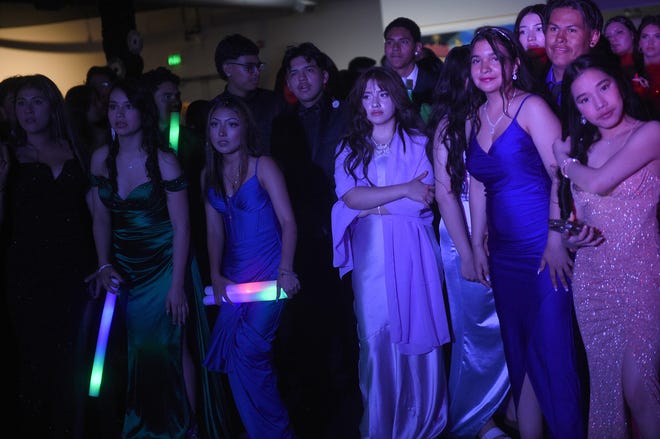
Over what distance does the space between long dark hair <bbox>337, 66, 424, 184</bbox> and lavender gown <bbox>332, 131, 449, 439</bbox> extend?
0.05 metres

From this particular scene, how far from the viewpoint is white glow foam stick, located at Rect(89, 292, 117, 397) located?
3.33m

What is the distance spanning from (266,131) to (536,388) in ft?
7.64

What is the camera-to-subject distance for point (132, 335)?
3.40 m

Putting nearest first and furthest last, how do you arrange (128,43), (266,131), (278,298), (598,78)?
(598,78), (278,298), (266,131), (128,43)

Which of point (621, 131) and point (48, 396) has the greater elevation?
point (621, 131)

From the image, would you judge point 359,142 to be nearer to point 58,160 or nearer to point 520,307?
point 520,307

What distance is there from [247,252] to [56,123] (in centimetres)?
118

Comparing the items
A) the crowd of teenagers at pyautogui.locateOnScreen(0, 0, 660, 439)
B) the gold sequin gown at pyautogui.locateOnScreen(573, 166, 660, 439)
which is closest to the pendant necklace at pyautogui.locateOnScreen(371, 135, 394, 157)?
the crowd of teenagers at pyautogui.locateOnScreen(0, 0, 660, 439)

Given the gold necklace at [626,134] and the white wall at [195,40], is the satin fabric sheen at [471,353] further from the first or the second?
the white wall at [195,40]

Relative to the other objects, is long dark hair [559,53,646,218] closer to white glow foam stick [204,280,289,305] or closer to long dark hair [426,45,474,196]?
long dark hair [426,45,474,196]

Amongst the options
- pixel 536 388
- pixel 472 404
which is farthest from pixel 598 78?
pixel 472 404

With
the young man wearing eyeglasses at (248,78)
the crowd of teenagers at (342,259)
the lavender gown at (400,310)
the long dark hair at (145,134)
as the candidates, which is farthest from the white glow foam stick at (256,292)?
the young man wearing eyeglasses at (248,78)

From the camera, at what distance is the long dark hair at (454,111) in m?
2.99

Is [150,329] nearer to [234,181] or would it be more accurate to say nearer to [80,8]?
[234,181]
